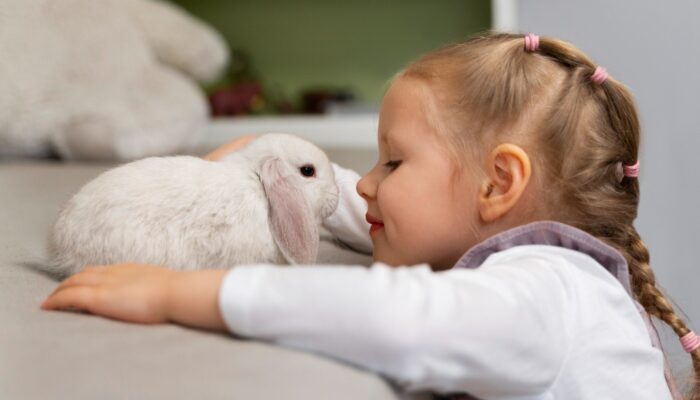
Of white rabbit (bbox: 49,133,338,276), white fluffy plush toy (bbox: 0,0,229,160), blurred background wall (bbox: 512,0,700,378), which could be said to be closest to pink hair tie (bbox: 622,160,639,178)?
white rabbit (bbox: 49,133,338,276)

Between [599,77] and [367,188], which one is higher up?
[599,77]

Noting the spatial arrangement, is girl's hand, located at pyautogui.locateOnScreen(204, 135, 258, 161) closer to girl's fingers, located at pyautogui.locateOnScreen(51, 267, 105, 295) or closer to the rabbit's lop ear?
the rabbit's lop ear

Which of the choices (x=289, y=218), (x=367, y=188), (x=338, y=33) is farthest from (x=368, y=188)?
(x=338, y=33)

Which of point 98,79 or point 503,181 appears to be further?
point 98,79

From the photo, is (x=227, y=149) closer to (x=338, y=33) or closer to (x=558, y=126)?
(x=558, y=126)

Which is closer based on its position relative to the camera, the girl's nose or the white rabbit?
the white rabbit

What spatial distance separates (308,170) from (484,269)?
1.11 feet

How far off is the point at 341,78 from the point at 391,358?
270cm

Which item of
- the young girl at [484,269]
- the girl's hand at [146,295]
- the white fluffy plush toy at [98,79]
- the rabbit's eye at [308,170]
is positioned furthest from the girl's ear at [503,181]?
the white fluffy plush toy at [98,79]

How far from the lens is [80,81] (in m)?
2.12

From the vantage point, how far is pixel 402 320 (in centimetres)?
70

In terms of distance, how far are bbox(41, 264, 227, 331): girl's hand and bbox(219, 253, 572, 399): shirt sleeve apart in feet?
0.08

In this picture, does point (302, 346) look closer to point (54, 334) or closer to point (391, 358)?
point (391, 358)

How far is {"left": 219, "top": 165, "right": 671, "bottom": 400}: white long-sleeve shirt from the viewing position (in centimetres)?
71
